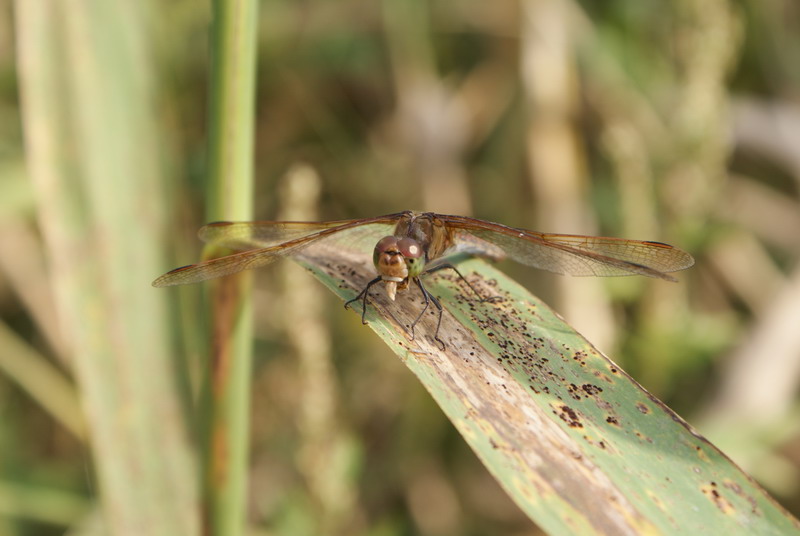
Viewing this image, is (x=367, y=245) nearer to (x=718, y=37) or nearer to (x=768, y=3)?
(x=718, y=37)

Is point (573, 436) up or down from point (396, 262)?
down

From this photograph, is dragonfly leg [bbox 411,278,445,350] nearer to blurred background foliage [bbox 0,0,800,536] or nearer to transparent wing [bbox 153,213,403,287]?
transparent wing [bbox 153,213,403,287]

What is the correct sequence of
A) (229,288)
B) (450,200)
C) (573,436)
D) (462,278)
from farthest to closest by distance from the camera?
(450,200) < (462,278) < (229,288) < (573,436)

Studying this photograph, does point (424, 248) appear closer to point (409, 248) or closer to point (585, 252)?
point (409, 248)

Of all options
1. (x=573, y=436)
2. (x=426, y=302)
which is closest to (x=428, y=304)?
(x=426, y=302)

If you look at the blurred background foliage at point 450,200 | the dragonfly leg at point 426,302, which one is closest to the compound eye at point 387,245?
the dragonfly leg at point 426,302

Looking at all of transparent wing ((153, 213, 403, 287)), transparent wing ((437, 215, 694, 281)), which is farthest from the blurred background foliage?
transparent wing ((437, 215, 694, 281))

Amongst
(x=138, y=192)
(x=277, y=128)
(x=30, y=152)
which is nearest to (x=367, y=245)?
(x=138, y=192)
